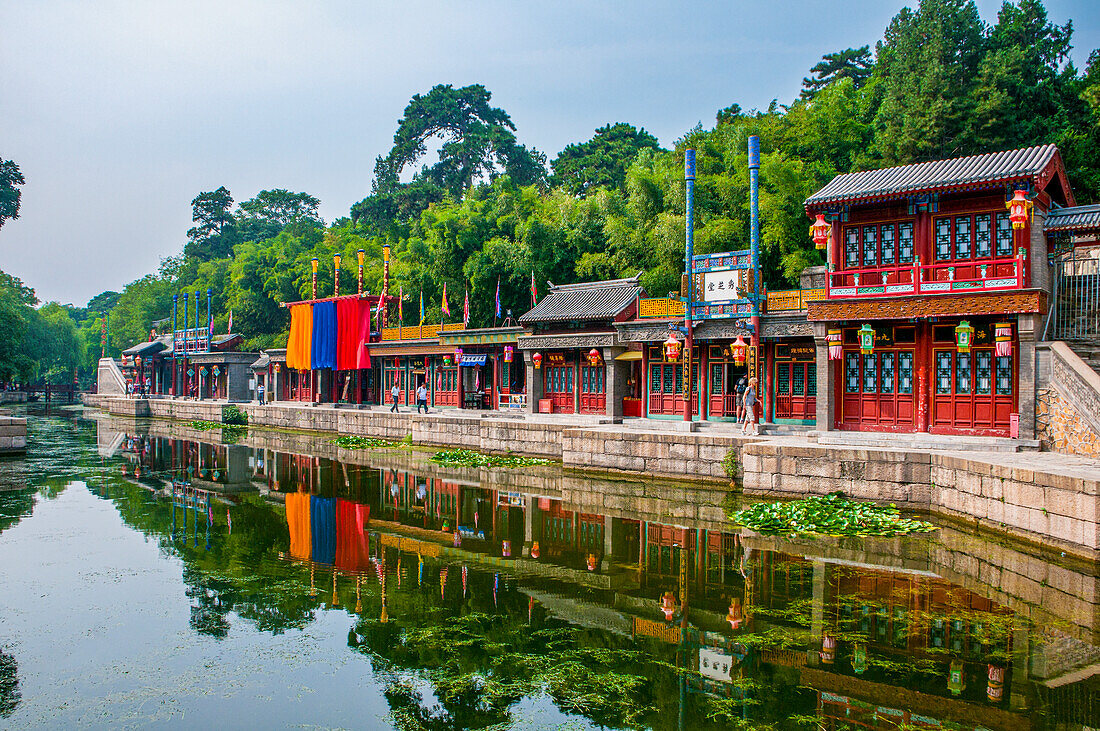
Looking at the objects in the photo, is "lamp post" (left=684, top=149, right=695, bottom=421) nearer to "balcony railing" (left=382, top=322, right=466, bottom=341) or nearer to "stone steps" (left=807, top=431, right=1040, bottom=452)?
"stone steps" (left=807, top=431, right=1040, bottom=452)

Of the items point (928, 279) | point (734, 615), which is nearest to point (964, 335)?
point (928, 279)

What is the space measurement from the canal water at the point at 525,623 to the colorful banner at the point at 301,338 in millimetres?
23373

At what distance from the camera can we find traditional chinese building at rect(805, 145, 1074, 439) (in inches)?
674

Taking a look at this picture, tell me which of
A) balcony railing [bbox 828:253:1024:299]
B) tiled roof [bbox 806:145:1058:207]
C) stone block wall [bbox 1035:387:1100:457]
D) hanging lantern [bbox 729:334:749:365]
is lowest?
stone block wall [bbox 1035:387:1100:457]

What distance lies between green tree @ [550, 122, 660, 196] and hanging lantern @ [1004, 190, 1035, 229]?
104ft

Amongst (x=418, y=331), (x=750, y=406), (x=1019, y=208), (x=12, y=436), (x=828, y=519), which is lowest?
(x=828, y=519)

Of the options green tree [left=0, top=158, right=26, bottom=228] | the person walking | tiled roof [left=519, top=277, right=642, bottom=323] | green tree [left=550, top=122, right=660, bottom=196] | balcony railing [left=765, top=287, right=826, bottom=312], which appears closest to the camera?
the person walking

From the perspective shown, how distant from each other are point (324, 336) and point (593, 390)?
696 inches

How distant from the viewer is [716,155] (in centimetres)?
3272

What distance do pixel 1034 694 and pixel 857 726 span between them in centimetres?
196

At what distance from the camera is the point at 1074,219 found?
1784cm

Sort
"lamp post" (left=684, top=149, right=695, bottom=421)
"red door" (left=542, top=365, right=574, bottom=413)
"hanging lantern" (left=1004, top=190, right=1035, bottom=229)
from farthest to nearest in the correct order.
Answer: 1. "red door" (left=542, top=365, right=574, bottom=413)
2. "lamp post" (left=684, top=149, right=695, bottom=421)
3. "hanging lantern" (left=1004, top=190, right=1035, bottom=229)

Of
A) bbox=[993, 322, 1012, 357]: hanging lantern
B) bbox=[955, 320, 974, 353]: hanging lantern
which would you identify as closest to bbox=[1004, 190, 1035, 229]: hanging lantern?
bbox=[993, 322, 1012, 357]: hanging lantern

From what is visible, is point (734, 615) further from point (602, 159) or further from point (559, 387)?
point (602, 159)
